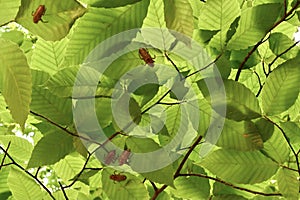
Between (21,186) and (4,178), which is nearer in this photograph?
(21,186)

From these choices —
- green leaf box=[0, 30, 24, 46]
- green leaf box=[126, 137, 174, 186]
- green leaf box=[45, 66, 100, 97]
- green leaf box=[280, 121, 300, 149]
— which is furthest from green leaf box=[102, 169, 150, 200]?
green leaf box=[0, 30, 24, 46]

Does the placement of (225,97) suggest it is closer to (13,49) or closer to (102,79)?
(102,79)

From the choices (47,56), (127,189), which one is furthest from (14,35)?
(127,189)

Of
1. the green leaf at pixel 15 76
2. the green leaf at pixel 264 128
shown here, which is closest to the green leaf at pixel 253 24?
the green leaf at pixel 264 128

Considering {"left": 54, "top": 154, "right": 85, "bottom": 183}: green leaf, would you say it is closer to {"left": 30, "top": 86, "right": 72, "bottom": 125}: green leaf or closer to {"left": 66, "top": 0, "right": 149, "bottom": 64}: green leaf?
{"left": 30, "top": 86, "right": 72, "bottom": 125}: green leaf

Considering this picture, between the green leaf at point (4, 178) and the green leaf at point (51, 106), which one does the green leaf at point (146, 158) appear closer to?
the green leaf at point (51, 106)

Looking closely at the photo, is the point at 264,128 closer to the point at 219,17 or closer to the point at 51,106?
the point at 219,17
